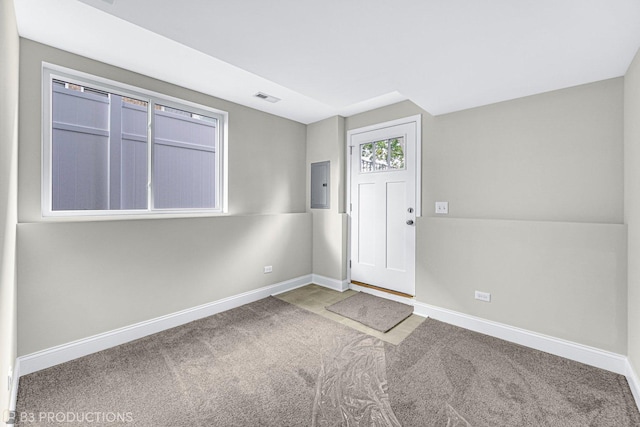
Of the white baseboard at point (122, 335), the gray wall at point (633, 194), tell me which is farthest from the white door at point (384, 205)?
the gray wall at point (633, 194)

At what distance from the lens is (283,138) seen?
156 inches

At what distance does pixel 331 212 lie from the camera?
13.2 feet

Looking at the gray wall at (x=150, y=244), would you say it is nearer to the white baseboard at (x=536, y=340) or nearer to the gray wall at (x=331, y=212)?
the gray wall at (x=331, y=212)

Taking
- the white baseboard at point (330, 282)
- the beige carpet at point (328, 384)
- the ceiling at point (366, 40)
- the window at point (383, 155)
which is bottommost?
the beige carpet at point (328, 384)

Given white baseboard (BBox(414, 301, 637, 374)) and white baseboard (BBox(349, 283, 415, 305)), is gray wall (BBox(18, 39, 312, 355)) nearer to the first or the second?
white baseboard (BBox(349, 283, 415, 305))

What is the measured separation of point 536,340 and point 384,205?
6.54 ft

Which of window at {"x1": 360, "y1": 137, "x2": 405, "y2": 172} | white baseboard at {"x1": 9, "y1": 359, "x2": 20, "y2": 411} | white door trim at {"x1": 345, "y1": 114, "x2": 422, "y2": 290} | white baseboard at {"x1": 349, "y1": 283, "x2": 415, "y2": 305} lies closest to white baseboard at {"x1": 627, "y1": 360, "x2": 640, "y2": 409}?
white baseboard at {"x1": 349, "y1": 283, "x2": 415, "y2": 305}

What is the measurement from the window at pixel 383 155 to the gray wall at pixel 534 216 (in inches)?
16.0

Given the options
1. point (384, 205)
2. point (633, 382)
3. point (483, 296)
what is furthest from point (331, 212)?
point (633, 382)

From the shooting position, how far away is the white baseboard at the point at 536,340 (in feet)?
6.69

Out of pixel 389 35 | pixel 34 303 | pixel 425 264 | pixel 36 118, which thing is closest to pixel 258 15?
pixel 389 35

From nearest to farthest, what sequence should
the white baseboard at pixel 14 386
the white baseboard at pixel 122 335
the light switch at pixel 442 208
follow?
the white baseboard at pixel 14 386, the white baseboard at pixel 122 335, the light switch at pixel 442 208

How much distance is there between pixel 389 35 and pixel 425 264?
228cm

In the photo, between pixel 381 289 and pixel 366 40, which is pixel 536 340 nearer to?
pixel 381 289
